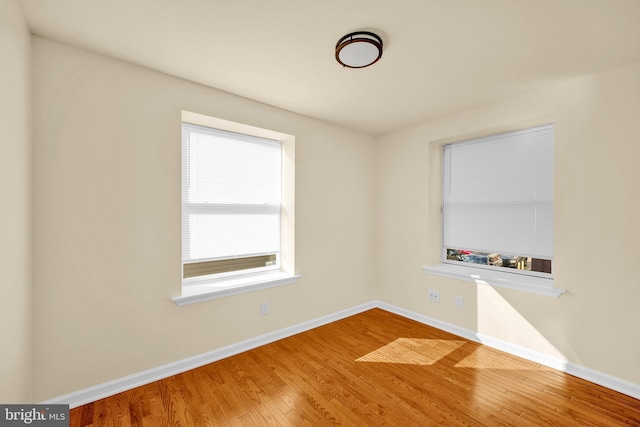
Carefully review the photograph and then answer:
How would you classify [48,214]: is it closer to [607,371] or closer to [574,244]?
[574,244]

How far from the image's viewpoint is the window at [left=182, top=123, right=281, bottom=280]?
8.57 feet

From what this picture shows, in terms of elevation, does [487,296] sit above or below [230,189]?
below

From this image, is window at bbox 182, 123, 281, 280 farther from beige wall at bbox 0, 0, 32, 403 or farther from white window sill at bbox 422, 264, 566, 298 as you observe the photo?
white window sill at bbox 422, 264, 566, 298

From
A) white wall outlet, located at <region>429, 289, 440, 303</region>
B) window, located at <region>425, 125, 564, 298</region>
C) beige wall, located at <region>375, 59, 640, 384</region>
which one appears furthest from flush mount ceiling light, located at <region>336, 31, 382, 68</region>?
white wall outlet, located at <region>429, 289, 440, 303</region>

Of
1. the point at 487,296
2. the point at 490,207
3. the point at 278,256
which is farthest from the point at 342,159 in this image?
the point at 487,296

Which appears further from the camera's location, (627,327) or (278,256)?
(278,256)

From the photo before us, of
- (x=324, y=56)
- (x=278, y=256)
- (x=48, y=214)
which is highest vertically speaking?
(x=324, y=56)

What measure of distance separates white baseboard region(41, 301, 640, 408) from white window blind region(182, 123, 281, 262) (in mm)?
882

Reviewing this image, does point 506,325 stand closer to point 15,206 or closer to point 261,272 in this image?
point 261,272

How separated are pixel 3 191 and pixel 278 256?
2.32 meters

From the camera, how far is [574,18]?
1590 millimetres

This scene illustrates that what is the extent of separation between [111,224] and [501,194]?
11.8 ft

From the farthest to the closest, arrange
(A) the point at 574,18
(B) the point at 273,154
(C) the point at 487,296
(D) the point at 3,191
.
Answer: (B) the point at 273,154
(C) the point at 487,296
(A) the point at 574,18
(D) the point at 3,191

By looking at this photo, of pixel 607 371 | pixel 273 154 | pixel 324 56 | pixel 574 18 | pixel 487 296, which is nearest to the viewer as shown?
pixel 574 18
